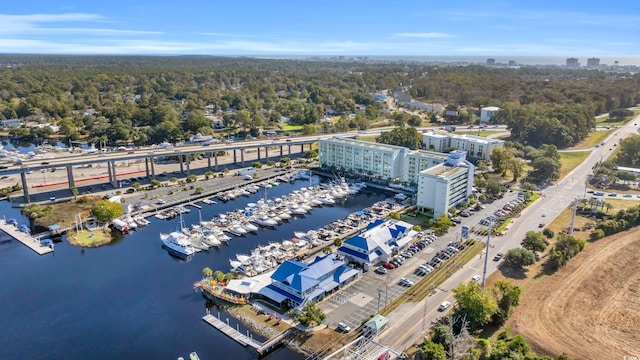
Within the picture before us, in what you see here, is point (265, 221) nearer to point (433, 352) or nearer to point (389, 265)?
point (389, 265)

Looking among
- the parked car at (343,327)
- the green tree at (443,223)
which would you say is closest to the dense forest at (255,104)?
the green tree at (443,223)

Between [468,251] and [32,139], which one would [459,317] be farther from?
[32,139]

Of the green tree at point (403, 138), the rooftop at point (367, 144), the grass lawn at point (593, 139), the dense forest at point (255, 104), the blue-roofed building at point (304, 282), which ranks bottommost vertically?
the blue-roofed building at point (304, 282)

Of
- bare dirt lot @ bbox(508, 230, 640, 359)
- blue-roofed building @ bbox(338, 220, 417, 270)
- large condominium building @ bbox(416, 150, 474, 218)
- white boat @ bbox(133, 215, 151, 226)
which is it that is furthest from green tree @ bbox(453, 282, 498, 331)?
white boat @ bbox(133, 215, 151, 226)

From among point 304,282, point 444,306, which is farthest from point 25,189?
point 444,306

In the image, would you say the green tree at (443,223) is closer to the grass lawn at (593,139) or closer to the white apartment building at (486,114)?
the grass lawn at (593,139)

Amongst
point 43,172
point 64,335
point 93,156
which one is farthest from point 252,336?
point 43,172
